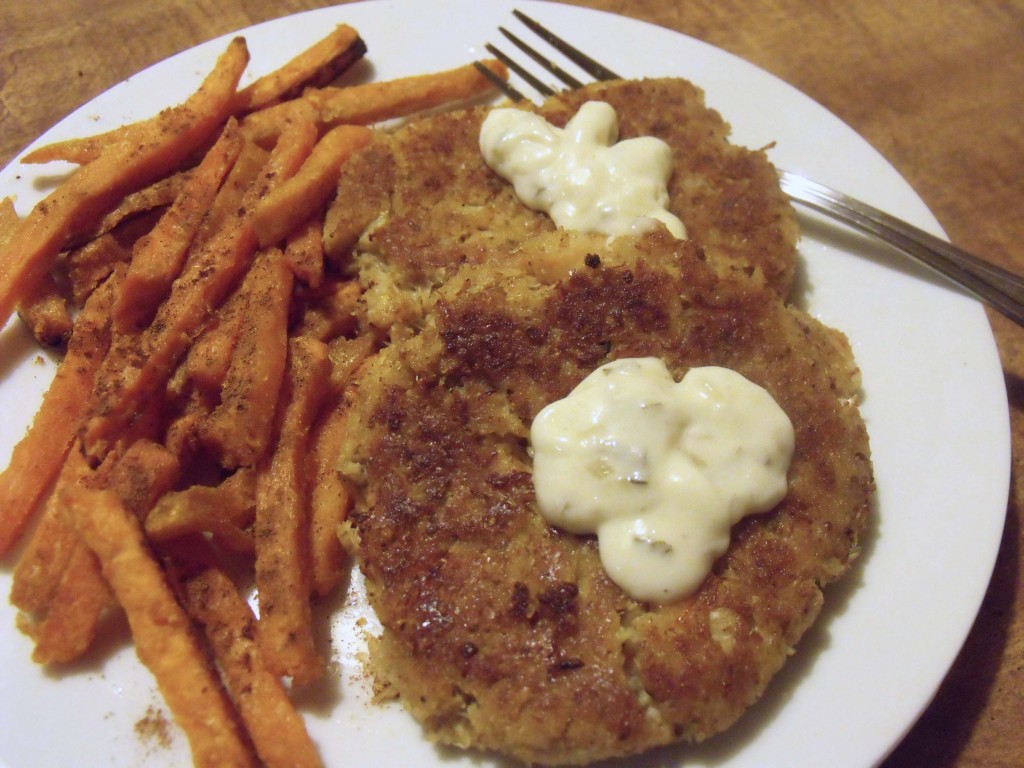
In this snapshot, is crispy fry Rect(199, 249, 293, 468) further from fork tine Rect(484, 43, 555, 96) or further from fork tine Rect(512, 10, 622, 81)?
fork tine Rect(512, 10, 622, 81)

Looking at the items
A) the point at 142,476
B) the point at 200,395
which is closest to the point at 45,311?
the point at 200,395

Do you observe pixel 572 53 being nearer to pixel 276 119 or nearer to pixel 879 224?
pixel 276 119

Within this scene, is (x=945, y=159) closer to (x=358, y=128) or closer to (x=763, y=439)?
A: (x=763, y=439)

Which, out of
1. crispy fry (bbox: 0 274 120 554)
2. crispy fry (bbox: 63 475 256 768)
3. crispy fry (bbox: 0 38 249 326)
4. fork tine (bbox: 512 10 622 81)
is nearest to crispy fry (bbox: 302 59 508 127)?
fork tine (bbox: 512 10 622 81)

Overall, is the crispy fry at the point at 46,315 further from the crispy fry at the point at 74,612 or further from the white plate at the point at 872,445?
the crispy fry at the point at 74,612

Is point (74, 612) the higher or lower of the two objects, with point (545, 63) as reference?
lower

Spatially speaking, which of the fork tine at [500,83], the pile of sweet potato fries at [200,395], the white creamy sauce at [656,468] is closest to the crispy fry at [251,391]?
the pile of sweet potato fries at [200,395]
